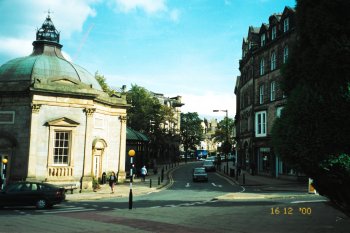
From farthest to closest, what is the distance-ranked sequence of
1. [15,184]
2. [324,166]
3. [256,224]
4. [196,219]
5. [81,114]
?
[81,114]
[15,184]
[196,219]
[256,224]
[324,166]

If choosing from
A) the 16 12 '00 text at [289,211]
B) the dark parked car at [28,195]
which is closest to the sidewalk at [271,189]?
the 16 12 '00 text at [289,211]

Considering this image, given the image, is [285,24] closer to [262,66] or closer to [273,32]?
[273,32]

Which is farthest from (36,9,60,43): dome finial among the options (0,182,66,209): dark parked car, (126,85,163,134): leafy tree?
(126,85,163,134): leafy tree

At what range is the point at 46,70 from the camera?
105ft

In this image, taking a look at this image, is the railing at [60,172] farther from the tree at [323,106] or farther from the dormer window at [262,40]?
the dormer window at [262,40]

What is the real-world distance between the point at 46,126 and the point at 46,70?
6241 mm

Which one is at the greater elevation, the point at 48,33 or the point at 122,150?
the point at 48,33

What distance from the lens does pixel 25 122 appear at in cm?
2844

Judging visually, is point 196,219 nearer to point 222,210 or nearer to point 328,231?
point 222,210

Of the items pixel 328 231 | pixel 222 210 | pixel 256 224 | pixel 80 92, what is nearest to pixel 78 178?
pixel 80 92

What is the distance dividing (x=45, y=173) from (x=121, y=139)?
369 inches

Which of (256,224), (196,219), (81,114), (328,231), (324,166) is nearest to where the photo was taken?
(324,166)

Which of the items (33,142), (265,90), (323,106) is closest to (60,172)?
(33,142)

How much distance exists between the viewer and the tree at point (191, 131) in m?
102
